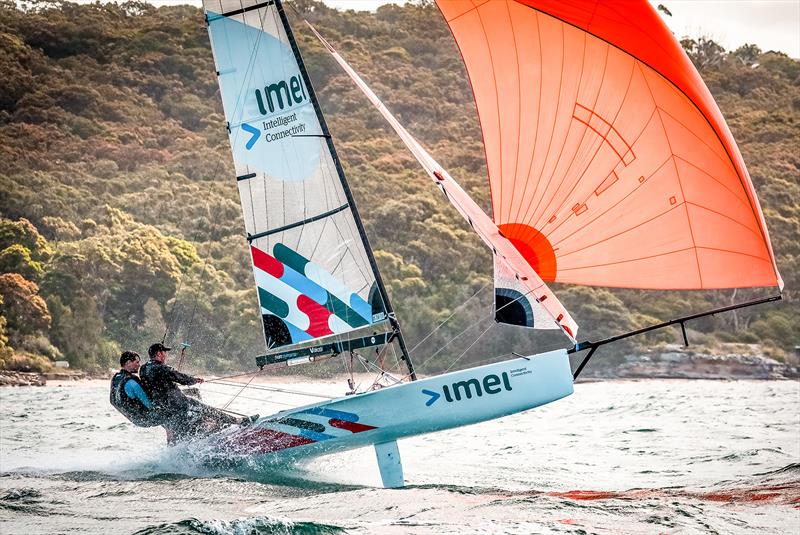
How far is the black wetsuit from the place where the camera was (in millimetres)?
8055

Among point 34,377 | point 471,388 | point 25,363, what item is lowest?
point 471,388

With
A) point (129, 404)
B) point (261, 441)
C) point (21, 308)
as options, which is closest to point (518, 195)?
point (261, 441)

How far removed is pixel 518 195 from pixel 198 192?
2447 centimetres

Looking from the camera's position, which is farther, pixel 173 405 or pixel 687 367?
pixel 687 367

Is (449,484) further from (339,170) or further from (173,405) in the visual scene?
(339,170)

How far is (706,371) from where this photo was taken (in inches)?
992

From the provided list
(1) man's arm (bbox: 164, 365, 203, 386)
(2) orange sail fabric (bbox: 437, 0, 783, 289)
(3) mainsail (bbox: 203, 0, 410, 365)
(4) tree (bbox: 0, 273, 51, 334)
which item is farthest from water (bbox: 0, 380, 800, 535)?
(4) tree (bbox: 0, 273, 51, 334)

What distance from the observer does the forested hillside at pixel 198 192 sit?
25.1m

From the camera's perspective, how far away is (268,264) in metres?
8.23

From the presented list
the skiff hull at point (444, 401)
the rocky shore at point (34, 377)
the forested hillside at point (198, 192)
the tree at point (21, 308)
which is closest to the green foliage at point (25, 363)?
the forested hillside at point (198, 192)

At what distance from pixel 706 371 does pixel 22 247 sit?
17010 millimetres

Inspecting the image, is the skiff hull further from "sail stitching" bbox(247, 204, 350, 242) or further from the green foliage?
the green foliage

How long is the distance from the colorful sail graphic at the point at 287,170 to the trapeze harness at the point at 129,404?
1391mm

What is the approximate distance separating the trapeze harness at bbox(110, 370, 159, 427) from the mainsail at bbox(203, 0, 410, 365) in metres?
1.04
